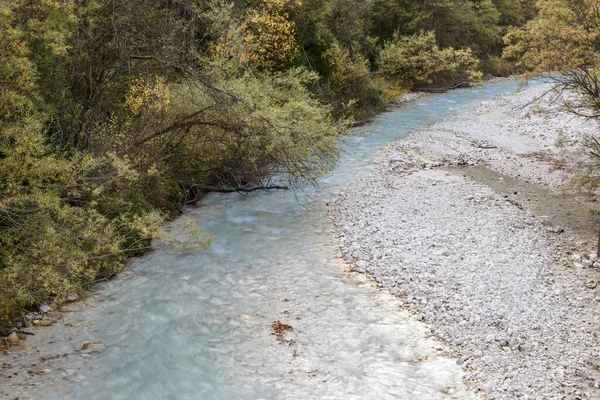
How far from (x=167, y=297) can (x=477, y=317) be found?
518 cm

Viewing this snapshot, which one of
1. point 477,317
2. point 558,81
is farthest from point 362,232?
point 558,81

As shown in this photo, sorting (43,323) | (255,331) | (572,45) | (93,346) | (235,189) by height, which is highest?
(572,45)

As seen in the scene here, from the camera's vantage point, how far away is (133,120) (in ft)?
43.4

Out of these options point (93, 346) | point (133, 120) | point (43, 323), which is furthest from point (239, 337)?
point (133, 120)

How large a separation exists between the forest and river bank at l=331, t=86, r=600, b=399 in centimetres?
219

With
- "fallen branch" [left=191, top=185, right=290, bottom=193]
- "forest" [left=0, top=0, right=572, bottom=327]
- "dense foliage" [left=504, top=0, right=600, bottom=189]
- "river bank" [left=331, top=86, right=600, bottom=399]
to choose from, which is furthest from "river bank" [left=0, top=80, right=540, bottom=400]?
"dense foliage" [left=504, top=0, right=600, bottom=189]

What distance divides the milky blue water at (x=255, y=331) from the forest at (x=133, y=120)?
77 cm

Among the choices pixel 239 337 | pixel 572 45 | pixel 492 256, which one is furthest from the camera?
pixel 572 45

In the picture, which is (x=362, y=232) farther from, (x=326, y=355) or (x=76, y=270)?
(x=76, y=270)

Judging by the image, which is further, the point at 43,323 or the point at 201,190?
the point at 201,190

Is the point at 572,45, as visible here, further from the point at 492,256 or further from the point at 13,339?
the point at 13,339

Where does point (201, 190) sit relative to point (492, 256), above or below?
above

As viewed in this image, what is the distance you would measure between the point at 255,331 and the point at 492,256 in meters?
5.11

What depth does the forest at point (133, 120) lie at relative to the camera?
7.92 m
